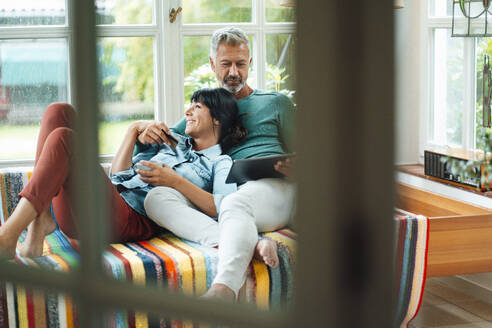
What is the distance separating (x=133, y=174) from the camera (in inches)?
103

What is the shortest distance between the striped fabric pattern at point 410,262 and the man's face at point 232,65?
0.93 meters

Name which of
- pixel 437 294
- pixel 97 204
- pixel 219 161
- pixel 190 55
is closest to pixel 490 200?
pixel 437 294

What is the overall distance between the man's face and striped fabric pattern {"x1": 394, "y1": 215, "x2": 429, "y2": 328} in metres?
0.93

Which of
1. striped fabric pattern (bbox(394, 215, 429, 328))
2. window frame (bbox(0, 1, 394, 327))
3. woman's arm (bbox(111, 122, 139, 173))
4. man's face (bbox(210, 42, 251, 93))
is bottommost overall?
striped fabric pattern (bbox(394, 215, 429, 328))

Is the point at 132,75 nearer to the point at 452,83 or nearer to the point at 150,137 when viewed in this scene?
the point at 150,137

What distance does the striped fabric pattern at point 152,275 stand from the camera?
6.82ft

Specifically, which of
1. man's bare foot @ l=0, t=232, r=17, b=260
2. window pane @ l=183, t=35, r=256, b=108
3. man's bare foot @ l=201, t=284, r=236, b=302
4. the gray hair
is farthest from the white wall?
man's bare foot @ l=0, t=232, r=17, b=260

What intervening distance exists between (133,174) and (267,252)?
0.73m

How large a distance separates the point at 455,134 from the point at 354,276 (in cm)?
399

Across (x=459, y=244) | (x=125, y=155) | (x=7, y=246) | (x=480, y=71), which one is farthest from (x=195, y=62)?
(x=7, y=246)

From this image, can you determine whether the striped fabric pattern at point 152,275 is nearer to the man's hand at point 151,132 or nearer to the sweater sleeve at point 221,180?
the sweater sleeve at point 221,180

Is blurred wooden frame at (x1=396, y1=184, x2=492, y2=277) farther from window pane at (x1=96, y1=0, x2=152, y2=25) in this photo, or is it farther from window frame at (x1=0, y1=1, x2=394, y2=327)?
window frame at (x1=0, y1=1, x2=394, y2=327)

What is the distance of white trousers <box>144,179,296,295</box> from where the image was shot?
84.2 inches

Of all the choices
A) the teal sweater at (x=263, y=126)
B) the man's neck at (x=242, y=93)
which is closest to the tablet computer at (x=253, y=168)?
the teal sweater at (x=263, y=126)
